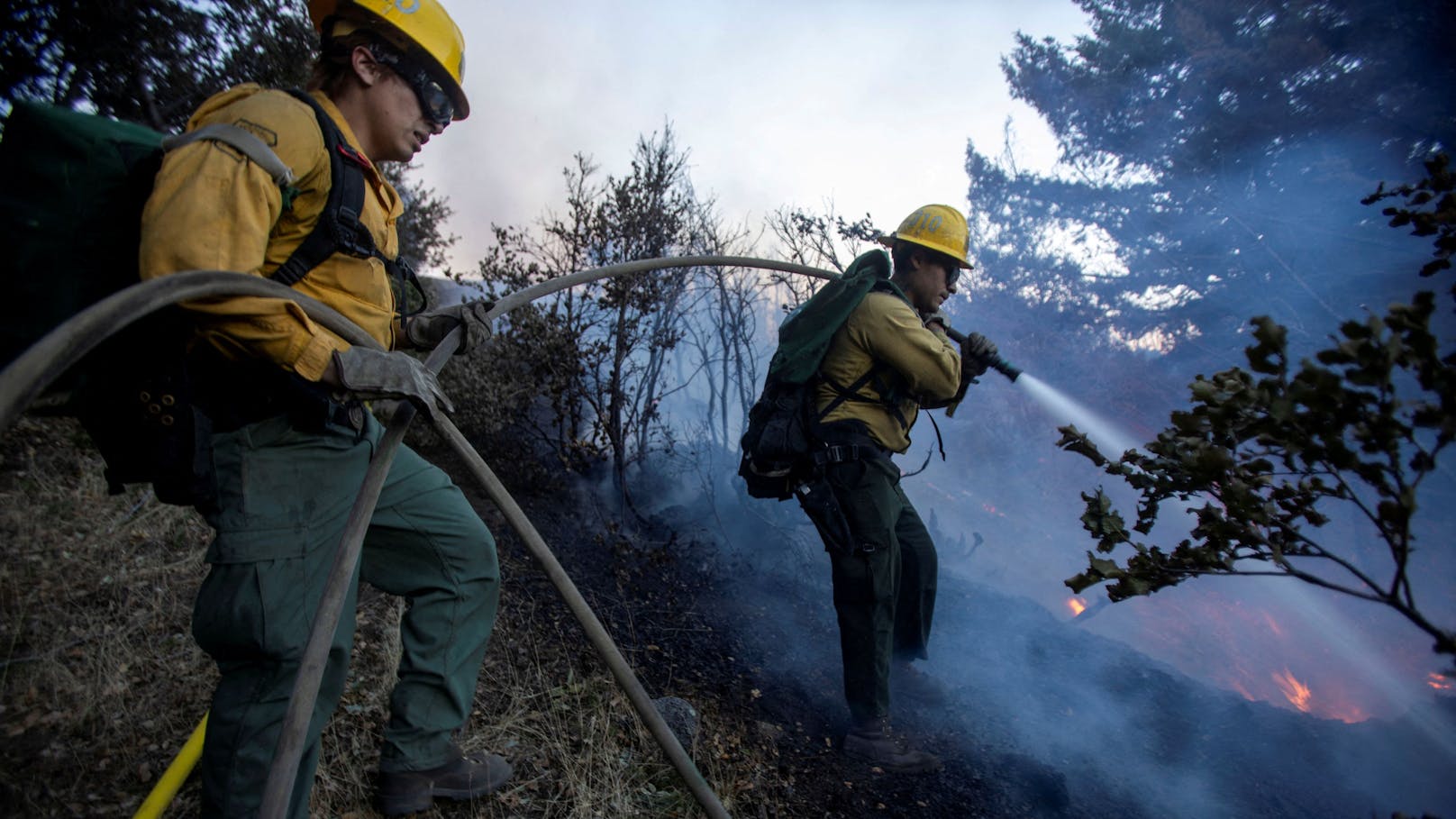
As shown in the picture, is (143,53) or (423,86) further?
(143,53)

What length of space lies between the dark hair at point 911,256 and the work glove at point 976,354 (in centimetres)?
45

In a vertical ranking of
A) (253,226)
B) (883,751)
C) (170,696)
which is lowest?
(170,696)

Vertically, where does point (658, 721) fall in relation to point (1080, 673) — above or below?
below

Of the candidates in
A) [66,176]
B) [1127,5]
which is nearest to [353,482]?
[66,176]

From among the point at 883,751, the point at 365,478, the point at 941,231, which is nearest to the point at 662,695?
the point at 883,751

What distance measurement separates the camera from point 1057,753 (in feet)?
12.6

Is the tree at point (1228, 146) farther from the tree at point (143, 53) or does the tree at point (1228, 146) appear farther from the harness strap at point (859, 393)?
the tree at point (143, 53)

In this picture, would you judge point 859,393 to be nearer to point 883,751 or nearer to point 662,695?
point 883,751

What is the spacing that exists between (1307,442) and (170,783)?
3187 millimetres

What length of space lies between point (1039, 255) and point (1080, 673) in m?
11.2

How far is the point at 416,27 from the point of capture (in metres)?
2.03

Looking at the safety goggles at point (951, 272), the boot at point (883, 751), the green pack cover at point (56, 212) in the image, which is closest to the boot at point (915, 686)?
the boot at point (883, 751)

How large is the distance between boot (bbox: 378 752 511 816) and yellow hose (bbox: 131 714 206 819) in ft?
1.85

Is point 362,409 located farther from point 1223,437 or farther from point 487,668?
point 1223,437
